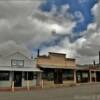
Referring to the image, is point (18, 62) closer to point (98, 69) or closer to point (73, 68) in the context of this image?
point (73, 68)

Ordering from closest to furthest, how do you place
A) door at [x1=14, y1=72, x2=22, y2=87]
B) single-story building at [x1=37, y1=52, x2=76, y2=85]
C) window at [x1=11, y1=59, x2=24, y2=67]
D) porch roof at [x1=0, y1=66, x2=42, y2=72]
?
1. porch roof at [x1=0, y1=66, x2=42, y2=72]
2. door at [x1=14, y1=72, x2=22, y2=87]
3. window at [x1=11, y1=59, x2=24, y2=67]
4. single-story building at [x1=37, y1=52, x2=76, y2=85]

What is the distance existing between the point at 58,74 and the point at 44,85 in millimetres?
5689

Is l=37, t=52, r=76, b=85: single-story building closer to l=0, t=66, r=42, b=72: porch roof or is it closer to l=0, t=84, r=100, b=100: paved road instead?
l=0, t=66, r=42, b=72: porch roof

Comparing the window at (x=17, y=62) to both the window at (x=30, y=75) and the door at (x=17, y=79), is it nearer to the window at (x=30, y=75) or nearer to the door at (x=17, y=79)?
the door at (x=17, y=79)

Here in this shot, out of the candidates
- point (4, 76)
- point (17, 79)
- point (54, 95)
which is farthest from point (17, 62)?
point (54, 95)

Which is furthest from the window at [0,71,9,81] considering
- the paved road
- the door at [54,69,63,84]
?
the paved road

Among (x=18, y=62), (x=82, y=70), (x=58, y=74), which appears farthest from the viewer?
(x=82, y=70)

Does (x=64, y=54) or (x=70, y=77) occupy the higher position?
(x=64, y=54)

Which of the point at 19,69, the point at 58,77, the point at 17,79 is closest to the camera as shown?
the point at 19,69

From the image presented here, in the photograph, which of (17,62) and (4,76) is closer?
(4,76)

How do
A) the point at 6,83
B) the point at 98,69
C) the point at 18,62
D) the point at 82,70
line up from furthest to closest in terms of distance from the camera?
the point at 98,69, the point at 82,70, the point at 18,62, the point at 6,83

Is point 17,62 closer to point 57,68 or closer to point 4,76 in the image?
point 4,76

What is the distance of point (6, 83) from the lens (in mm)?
46281

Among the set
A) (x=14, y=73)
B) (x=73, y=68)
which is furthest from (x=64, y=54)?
(x=14, y=73)
